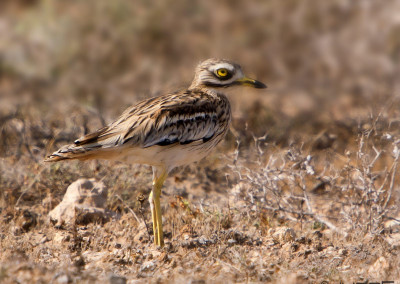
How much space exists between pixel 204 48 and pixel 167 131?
5.43 metres

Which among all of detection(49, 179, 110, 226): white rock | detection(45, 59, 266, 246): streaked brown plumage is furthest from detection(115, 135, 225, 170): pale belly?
detection(49, 179, 110, 226): white rock

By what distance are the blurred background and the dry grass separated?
23 mm

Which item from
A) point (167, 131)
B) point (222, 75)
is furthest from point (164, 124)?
point (222, 75)

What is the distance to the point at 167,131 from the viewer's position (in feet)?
15.6

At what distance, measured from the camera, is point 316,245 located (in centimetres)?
487

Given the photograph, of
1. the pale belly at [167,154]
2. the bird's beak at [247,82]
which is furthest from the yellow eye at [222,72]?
the pale belly at [167,154]

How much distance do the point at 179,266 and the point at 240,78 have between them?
1.79 m

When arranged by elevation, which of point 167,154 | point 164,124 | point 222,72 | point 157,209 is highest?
point 222,72

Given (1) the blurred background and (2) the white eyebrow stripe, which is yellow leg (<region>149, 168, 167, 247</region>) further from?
(1) the blurred background

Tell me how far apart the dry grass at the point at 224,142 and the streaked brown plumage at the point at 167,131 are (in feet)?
1.68

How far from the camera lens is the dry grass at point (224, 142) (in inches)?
179

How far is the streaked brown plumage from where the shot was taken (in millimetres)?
4570

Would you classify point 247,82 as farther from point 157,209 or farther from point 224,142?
point 224,142

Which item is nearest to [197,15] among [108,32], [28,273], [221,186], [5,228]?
[108,32]
